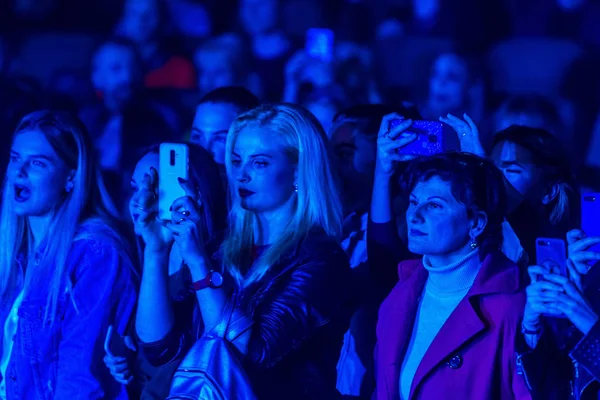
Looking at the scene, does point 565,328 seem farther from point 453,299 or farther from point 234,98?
point 234,98

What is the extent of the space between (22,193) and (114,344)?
58 cm

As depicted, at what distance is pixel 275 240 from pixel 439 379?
664mm

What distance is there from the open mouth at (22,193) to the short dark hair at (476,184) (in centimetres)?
129

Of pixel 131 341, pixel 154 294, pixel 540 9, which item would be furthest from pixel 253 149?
pixel 540 9

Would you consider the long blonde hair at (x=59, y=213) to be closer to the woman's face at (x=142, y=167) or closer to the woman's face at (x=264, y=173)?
the woman's face at (x=142, y=167)

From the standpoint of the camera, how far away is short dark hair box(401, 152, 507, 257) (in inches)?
115

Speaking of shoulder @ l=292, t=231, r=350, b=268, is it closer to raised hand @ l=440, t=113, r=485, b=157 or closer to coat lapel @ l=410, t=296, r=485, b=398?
coat lapel @ l=410, t=296, r=485, b=398

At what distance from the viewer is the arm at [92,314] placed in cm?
326

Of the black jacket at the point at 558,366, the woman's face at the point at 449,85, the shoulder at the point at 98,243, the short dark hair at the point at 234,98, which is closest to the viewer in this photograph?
the black jacket at the point at 558,366

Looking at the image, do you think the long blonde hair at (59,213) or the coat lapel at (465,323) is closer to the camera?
the coat lapel at (465,323)

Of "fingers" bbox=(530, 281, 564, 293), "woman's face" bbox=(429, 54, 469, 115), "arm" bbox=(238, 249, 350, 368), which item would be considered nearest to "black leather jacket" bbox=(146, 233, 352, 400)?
"arm" bbox=(238, 249, 350, 368)

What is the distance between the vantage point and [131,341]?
3404 millimetres

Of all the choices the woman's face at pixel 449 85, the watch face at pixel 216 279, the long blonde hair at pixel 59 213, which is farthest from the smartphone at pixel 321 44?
the watch face at pixel 216 279

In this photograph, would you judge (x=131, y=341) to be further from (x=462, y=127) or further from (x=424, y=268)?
(x=462, y=127)
